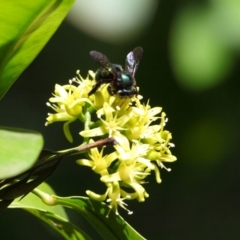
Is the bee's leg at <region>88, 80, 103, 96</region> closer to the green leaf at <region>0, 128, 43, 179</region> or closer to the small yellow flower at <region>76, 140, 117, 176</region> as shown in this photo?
the small yellow flower at <region>76, 140, 117, 176</region>

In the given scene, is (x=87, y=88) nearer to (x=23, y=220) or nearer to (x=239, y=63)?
(x=239, y=63)

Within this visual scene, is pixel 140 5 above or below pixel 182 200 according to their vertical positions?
above

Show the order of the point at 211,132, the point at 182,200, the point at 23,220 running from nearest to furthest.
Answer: the point at 211,132 < the point at 23,220 < the point at 182,200

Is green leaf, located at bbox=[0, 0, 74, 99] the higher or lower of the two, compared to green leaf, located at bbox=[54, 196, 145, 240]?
higher

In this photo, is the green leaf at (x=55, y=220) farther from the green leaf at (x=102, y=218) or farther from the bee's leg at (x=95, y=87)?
the bee's leg at (x=95, y=87)

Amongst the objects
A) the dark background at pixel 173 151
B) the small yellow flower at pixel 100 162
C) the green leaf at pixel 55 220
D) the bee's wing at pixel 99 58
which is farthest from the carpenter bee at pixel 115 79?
the dark background at pixel 173 151

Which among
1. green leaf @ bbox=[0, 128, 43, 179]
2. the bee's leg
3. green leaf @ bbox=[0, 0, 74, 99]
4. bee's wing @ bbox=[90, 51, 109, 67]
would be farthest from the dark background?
green leaf @ bbox=[0, 128, 43, 179]

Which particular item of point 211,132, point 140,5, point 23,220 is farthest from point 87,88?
point 23,220
